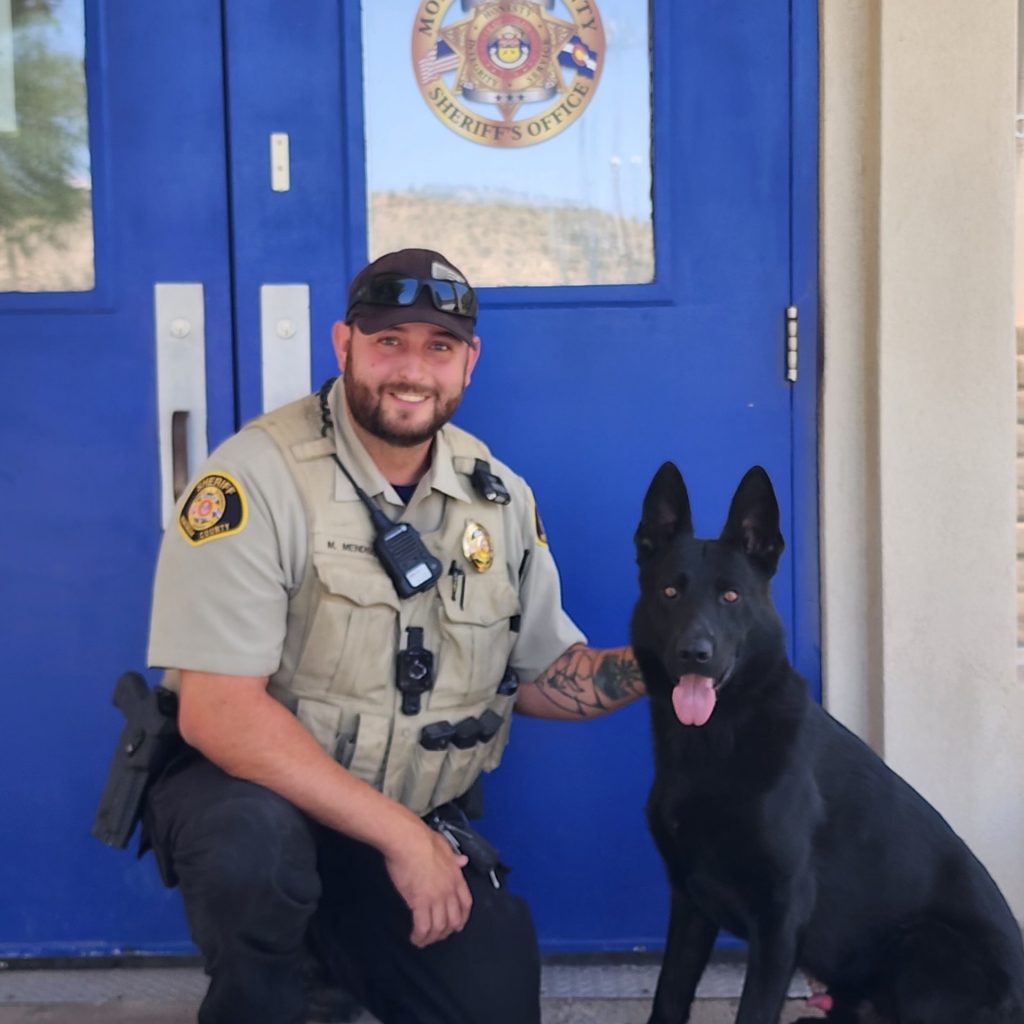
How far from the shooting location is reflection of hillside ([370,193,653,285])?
2.74m

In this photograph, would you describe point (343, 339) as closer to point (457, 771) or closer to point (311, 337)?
point (311, 337)

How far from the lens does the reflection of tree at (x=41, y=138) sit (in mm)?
2699

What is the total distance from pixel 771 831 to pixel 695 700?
0.25 m

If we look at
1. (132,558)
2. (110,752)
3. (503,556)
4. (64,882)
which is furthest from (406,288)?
(64,882)

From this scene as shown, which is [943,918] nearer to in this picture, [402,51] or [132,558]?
[132,558]

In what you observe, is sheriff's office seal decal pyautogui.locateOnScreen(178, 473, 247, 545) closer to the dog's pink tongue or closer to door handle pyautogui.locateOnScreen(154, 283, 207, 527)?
door handle pyautogui.locateOnScreen(154, 283, 207, 527)

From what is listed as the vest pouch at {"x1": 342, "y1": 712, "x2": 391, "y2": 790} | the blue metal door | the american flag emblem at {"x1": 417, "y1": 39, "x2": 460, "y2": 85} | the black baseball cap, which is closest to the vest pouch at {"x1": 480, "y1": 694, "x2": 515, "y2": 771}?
the vest pouch at {"x1": 342, "y1": 712, "x2": 391, "y2": 790}

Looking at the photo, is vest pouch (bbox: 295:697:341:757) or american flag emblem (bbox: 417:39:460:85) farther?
american flag emblem (bbox: 417:39:460:85)

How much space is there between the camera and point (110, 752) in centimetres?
274

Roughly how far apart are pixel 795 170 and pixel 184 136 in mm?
1330

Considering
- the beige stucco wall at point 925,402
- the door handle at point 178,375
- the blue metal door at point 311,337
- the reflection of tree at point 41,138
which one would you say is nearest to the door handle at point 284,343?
the blue metal door at point 311,337

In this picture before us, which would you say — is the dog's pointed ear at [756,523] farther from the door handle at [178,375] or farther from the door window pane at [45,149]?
the door window pane at [45,149]

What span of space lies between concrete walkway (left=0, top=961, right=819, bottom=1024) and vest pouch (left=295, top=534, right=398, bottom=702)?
866mm

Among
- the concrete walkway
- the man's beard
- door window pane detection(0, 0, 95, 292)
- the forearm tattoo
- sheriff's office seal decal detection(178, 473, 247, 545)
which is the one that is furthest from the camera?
door window pane detection(0, 0, 95, 292)
